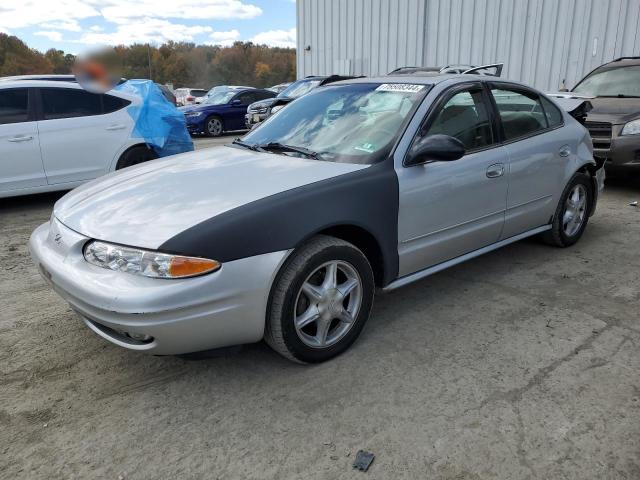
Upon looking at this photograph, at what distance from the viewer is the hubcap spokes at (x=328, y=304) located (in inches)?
104

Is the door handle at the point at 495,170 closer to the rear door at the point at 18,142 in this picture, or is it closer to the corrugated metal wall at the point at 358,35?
the rear door at the point at 18,142

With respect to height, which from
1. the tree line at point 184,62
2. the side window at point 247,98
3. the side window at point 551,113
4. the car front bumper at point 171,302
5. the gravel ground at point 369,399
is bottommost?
the gravel ground at point 369,399

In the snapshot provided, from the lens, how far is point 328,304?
8.87ft

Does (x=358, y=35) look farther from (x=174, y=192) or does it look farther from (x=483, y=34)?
(x=174, y=192)

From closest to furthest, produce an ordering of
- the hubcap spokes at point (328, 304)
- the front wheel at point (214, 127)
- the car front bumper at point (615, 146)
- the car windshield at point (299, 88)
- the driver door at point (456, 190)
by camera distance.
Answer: the hubcap spokes at point (328, 304)
the driver door at point (456, 190)
the car front bumper at point (615, 146)
the car windshield at point (299, 88)
the front wheel at point (214, 127)

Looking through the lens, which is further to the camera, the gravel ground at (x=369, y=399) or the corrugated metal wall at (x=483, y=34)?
the corrugated metal wall at (x=483, y=34)

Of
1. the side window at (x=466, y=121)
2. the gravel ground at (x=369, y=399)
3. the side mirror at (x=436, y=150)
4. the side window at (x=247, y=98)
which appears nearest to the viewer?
the gravel ground at (x=369, y=399)

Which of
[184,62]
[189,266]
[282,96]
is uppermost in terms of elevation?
[184,62]

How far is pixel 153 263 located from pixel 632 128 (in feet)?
20.6

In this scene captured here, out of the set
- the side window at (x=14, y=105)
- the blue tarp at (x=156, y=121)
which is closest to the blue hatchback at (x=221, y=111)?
the blue tarp at (x=156, y=121)

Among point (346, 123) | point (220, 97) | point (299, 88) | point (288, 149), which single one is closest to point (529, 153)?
point (346, 123)

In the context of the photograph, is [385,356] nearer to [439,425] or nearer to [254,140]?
[439,425]

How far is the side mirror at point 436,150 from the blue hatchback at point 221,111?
12.3m

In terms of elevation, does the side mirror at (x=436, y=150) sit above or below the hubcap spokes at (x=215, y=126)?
above
